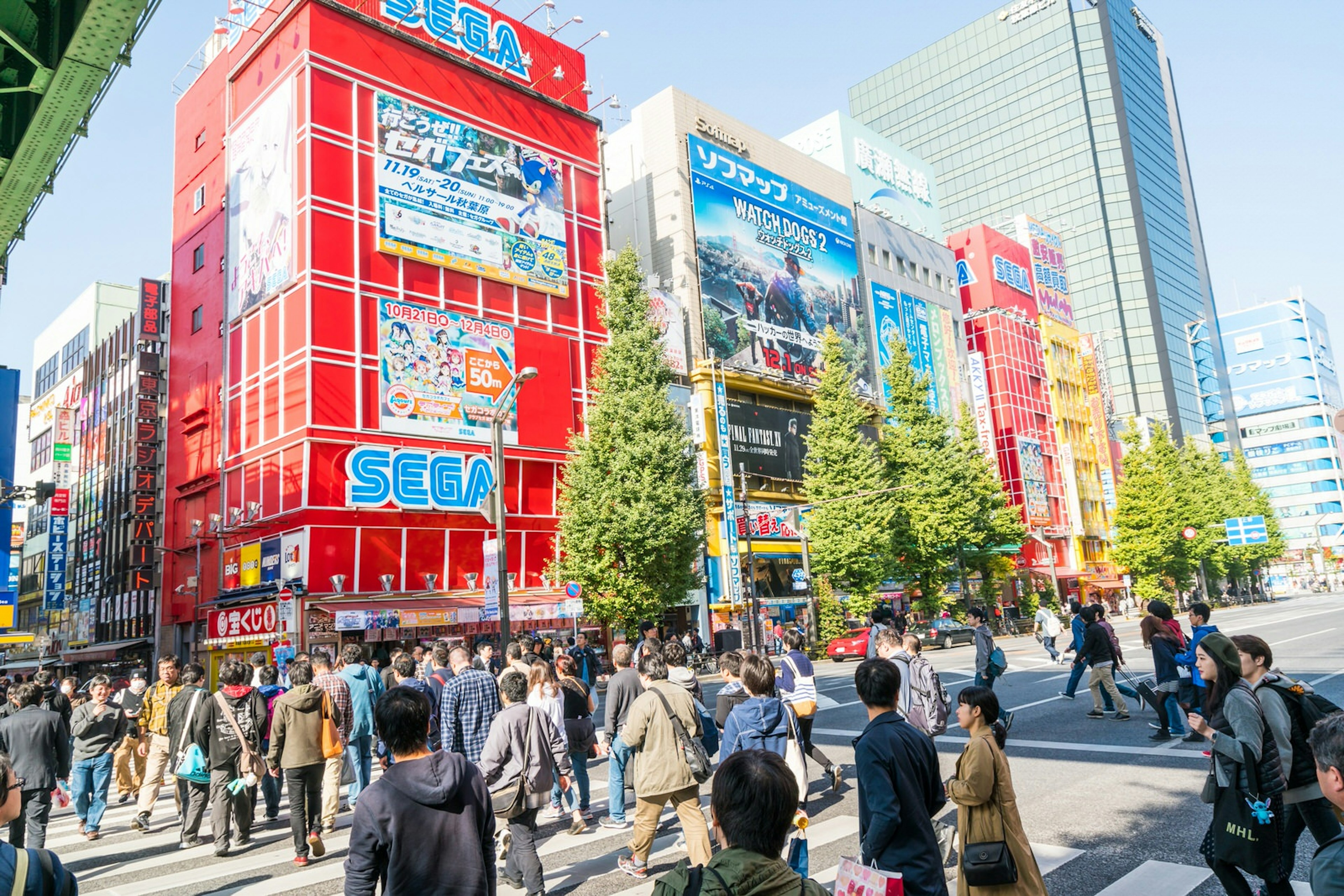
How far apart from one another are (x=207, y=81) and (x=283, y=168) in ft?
31.6

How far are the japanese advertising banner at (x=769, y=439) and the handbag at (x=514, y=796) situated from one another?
30845 mm

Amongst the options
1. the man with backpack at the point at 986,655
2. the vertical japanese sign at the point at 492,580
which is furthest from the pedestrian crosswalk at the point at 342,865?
the vertical japanese sign at the point at 492,580

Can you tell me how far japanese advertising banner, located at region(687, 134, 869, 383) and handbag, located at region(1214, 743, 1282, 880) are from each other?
3394cm

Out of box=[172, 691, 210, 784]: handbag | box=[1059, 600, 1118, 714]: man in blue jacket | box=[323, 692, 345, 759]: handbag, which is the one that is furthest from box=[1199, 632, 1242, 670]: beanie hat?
box=[1059, 600, 1118, 714]: man in blue jacket

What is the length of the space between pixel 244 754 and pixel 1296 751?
27.0ft

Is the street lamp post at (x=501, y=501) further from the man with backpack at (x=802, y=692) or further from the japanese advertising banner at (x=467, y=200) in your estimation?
the japanese advertising banner at (x=467, y=200)

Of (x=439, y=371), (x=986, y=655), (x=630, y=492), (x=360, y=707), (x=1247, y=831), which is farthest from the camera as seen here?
(x=439, y=371)

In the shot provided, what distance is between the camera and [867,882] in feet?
10.3

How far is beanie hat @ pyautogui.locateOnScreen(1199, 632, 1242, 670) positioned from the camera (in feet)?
15.7

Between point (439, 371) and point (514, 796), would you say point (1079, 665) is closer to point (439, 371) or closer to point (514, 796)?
point (514, 796)

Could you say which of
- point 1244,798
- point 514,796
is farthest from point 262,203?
point 1244,798

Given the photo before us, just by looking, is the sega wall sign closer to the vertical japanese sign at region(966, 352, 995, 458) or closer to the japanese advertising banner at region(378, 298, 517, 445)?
the japanese advertising banner at region(378, 298, 517, 445)

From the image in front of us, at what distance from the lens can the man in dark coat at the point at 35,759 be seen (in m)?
7.86

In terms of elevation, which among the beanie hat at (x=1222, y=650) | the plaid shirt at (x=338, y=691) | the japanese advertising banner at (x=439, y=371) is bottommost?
the plaid shirt at (x=338, y=691)
